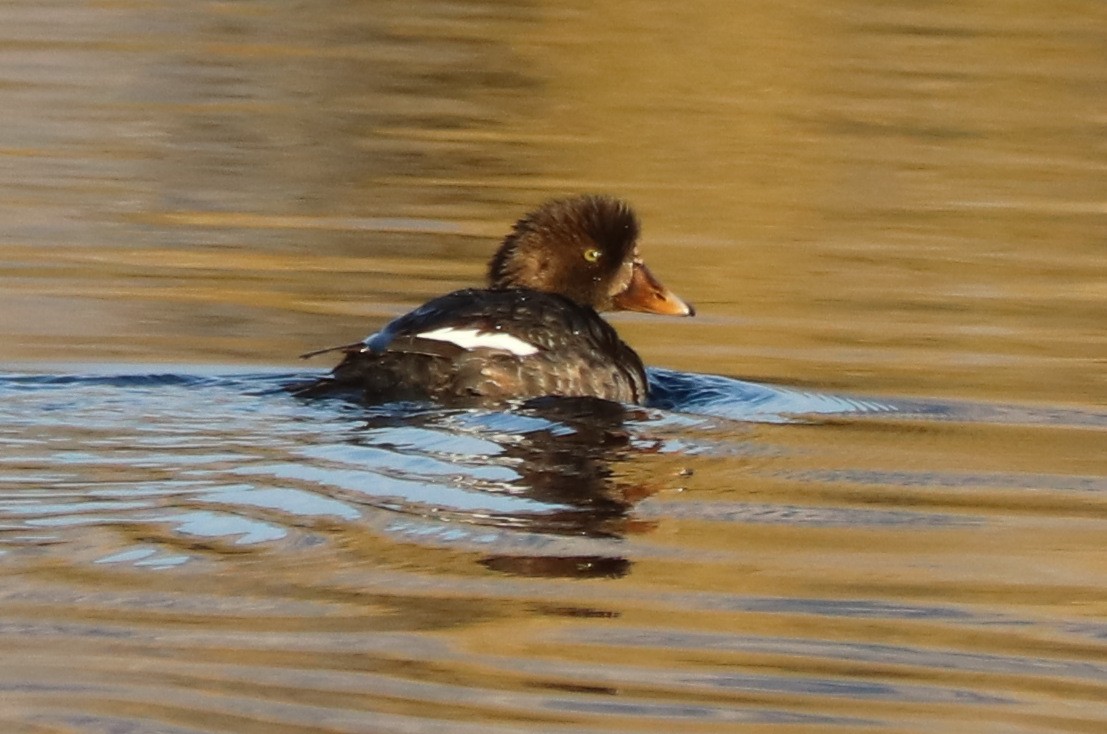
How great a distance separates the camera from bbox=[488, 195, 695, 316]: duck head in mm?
9422

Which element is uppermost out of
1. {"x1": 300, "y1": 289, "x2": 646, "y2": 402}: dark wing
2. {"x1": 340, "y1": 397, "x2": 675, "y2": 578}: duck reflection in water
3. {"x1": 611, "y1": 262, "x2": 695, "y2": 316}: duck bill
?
{"x1": 611, "y1": 262, "x2": 695, "y2": 316}: duck bill

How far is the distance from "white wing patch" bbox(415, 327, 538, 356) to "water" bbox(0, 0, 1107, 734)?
0.25 m

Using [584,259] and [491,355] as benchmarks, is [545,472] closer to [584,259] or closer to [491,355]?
[491,355]

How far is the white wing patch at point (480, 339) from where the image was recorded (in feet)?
27.2

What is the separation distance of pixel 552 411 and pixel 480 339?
36 cm

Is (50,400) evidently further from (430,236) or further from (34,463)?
(430,236)

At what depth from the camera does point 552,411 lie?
8.43m

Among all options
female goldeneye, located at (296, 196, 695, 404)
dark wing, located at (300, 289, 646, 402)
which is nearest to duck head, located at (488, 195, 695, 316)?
female goldeneye, located at (296, 196, 695, 404)

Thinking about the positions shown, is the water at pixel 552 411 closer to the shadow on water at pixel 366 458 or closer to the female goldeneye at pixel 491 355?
the shadow on water at pixel 366 458

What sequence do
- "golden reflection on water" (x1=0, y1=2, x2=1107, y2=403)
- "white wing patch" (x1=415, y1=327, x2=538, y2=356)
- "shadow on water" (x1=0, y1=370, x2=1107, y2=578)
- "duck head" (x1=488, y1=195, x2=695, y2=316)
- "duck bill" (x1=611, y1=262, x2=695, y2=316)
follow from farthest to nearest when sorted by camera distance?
"golden reflection on water" (x1=0, y1=2, x2=1107, y2=403), "duck bill" (x1=611, y1=262, x2=695, y2=316), "duck head" (x1=488, y1=195, x2=695, y2=316), "white wing patch" (x1=415, y1=327, x2=538, y2=356), "shadow on water" (x1=0, y1=370, x2=1107, y2=578)

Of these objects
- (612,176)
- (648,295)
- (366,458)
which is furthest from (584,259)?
(612,176)

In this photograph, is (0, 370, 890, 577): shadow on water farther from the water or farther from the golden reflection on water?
the golden reflection on water

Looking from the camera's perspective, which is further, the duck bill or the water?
the duck bill

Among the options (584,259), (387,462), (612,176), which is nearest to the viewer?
(387,462)
